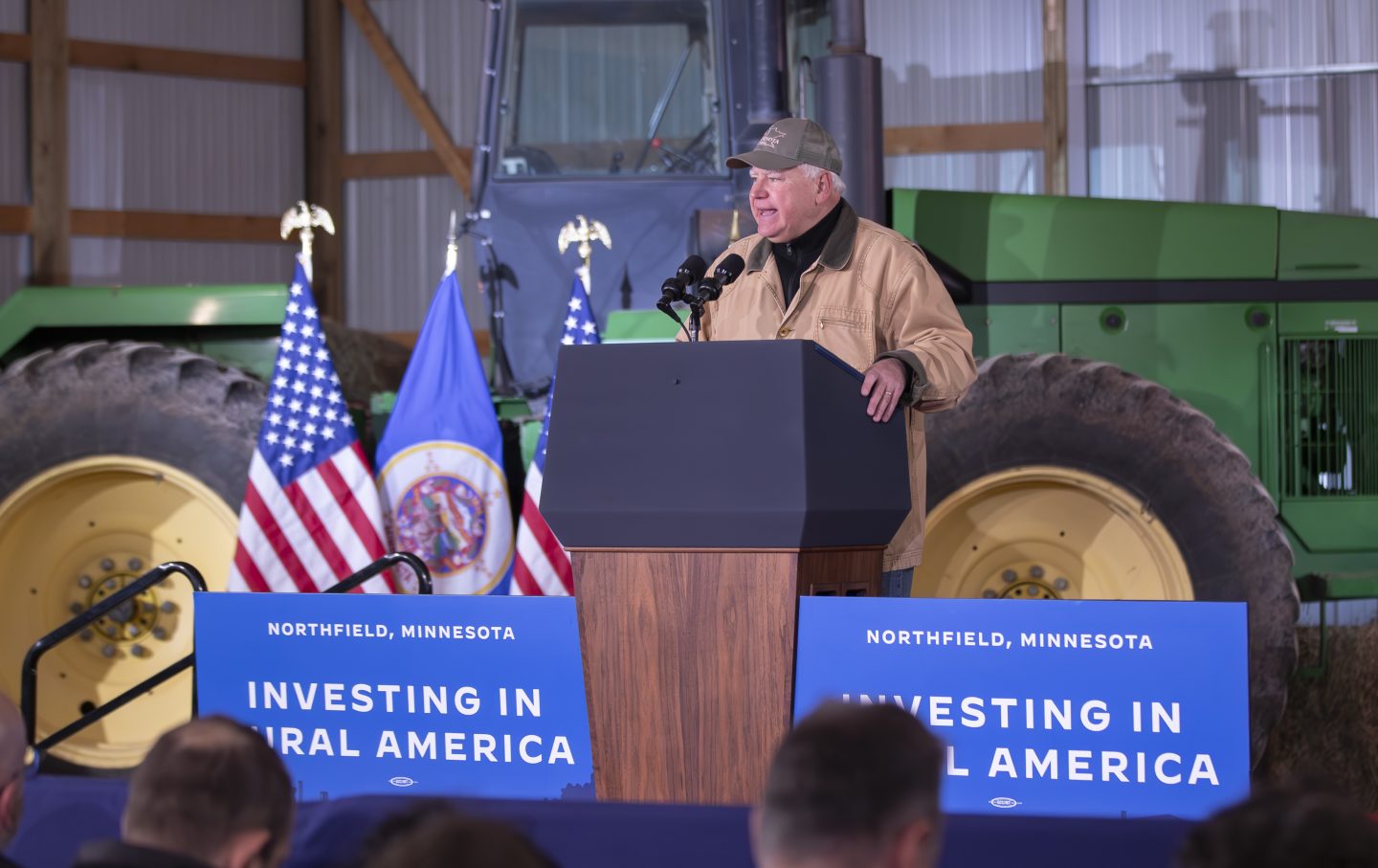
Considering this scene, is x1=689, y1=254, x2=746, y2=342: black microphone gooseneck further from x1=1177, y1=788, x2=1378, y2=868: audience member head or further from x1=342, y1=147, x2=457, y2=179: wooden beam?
x1=342, y1=147, x2=457, y2=179: wooden beam

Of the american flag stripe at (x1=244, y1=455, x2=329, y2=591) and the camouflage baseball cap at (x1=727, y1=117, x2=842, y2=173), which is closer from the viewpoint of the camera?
the camouflage baseball cap at (x1=727, y1=117, x2=842, y2=173)

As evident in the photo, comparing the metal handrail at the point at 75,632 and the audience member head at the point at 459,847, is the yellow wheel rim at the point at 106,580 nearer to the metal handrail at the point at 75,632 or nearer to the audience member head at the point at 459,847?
the metal handrail at the point at 75,632

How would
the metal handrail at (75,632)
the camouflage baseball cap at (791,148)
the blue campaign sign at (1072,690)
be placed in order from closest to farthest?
the blue campaign sign at (1072,690) → the camouflage baseball cap at (791,148) → the metal handrail at (75,632)

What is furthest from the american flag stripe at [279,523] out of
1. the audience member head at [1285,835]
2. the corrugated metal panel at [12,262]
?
the corrugated metal panel at [12,262]

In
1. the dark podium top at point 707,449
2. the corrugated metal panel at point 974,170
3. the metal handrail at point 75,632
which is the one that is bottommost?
the metal handrail at point 75,632

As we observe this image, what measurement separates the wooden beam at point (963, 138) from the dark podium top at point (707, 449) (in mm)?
10463

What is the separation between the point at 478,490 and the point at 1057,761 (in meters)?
3.11

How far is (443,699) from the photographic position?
112 inches

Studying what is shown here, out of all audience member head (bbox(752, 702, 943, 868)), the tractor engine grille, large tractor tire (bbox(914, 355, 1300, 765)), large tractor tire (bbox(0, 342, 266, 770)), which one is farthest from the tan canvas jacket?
the tractor engine grille

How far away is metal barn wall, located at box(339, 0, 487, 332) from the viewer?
13336mm

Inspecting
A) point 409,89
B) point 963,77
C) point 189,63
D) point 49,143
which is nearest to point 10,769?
point 49,143

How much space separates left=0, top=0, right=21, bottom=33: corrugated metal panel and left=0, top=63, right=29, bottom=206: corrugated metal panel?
0.28 meters

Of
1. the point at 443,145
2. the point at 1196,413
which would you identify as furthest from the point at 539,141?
the point at 443,145

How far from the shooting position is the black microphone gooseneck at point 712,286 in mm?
2727
